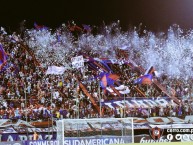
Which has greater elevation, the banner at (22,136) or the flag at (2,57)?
the flag at (2,57)

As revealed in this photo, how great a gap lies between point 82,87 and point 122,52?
1.02 m

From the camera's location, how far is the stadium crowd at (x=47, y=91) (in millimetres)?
7578

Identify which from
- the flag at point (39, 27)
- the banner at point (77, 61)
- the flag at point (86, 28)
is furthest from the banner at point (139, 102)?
the flag at point (39, 27)

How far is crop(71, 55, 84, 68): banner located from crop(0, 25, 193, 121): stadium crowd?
0.09 meters

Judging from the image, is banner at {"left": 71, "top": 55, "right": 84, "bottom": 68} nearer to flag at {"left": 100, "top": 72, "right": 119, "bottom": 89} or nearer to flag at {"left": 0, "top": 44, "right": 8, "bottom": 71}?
flag at {"left": 100, "top": 72, "right": 119, "bottom": 89}

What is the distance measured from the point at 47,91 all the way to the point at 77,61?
2.58 ft

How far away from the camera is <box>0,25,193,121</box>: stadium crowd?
7.58 m

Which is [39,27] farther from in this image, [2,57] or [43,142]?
[43,142]

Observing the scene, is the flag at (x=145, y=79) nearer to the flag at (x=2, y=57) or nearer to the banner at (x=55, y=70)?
the banner at (x=55, y=70)

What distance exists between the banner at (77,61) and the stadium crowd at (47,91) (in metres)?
0.09

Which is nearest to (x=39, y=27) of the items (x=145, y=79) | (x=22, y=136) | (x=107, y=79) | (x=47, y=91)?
(x=47, y=91)

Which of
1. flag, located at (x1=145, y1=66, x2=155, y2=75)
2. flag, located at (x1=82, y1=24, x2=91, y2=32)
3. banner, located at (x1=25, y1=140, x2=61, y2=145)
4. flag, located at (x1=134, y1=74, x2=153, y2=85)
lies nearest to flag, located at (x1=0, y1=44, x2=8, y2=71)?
banner, located at (x1=25, y1=140, x2=61, y2=145)

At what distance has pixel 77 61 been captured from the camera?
26.6ft

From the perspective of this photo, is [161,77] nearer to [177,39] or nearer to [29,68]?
[177,39]
